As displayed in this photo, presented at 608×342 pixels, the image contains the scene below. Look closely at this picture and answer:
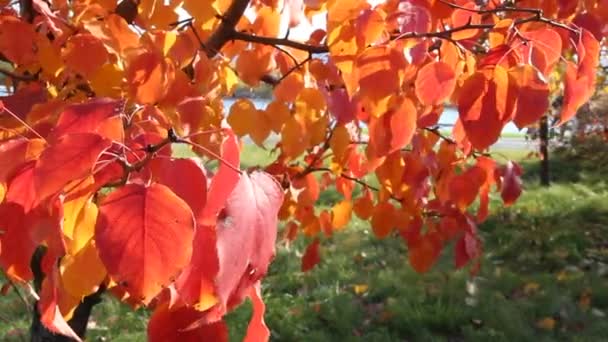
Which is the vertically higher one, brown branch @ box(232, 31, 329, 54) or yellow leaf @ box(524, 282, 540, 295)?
brown branch @ box(232, 31, 329, 54)

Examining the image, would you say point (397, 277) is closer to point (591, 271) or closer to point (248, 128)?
point (591, 271)

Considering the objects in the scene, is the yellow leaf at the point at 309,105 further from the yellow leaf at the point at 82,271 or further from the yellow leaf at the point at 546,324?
the yellow leaf at the point at 546,324

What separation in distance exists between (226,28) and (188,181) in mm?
893

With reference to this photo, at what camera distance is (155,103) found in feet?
3.89

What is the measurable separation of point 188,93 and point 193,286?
65 cm

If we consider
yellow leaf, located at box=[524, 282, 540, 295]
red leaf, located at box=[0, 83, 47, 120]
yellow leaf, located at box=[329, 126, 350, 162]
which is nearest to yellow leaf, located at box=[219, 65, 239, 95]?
yellow leaf, located at box=[329, 126, 350, 162]

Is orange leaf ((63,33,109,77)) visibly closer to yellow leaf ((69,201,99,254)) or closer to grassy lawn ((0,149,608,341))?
yellow leaf ((69,201,99,254))

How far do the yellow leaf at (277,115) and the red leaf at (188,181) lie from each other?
689 mm

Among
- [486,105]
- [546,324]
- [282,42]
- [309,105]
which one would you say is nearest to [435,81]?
[486,105]

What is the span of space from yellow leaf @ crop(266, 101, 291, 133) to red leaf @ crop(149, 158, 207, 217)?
2.26 ft

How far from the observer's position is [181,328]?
711 mm

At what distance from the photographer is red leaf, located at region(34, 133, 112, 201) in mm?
646

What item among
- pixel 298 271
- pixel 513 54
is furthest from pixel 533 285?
pixel 513 54

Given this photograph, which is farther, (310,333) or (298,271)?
(298,271)
